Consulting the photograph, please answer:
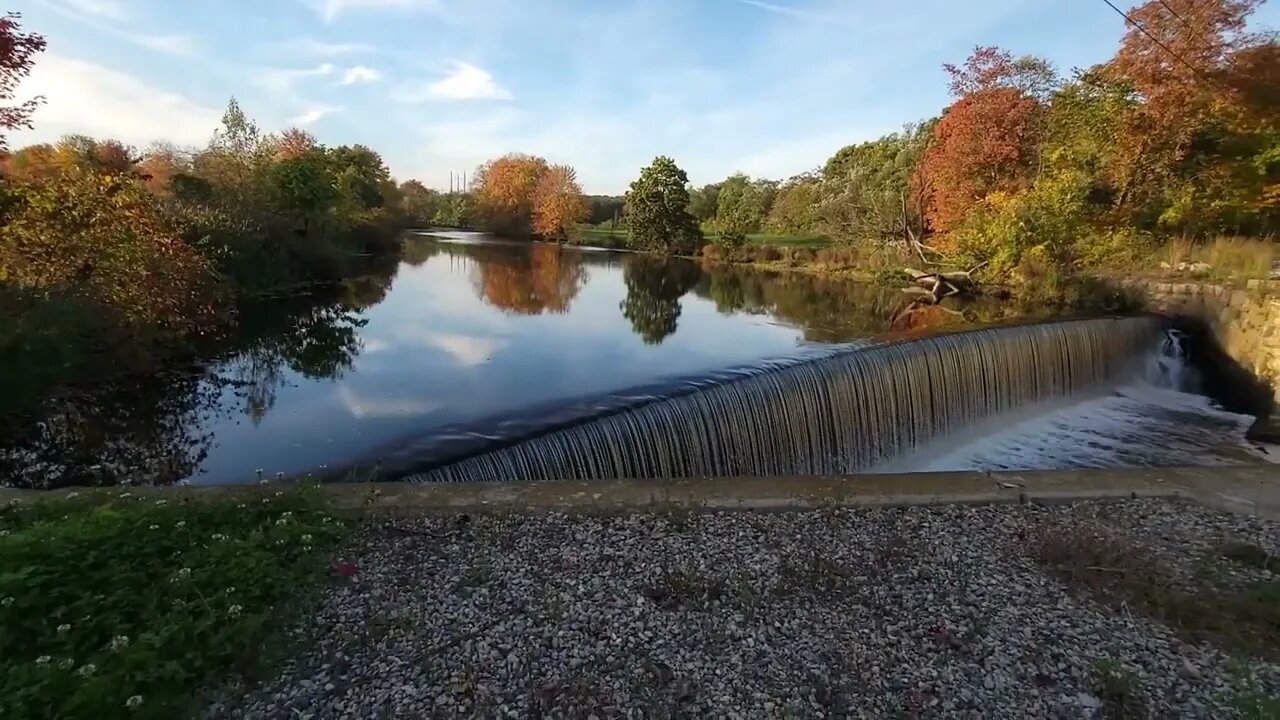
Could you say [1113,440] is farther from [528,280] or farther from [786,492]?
[528,280]

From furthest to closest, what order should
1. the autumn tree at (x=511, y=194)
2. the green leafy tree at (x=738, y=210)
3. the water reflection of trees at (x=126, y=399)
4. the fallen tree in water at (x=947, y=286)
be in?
the autumn tree at (x=511, y=194) < the green leafy tree at (x=738, y=210) < the fallen tree in water at (x=947, y=286) < the water reflection of trees at (x=126, y=399)

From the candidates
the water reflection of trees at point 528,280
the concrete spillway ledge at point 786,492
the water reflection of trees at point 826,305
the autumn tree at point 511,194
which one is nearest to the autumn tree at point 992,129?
the water reflection of trees at point 826,305

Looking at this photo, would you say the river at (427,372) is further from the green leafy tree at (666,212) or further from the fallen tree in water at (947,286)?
the green leafy tree at (666,212)

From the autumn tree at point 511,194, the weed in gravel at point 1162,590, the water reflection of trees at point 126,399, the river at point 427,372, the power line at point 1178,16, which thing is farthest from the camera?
the autumn tree at point 511,194

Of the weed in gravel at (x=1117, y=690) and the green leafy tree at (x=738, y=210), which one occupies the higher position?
the green leafy tree at (x=738, y=210)

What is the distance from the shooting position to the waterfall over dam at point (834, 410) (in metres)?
6.03

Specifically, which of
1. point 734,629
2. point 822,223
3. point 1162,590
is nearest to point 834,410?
point 1162,590

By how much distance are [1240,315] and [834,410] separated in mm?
8561

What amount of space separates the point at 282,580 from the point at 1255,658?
4.12 m

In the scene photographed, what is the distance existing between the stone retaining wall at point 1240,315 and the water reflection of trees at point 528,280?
12.8 m

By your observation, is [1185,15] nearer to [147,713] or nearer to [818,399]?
[818,399]

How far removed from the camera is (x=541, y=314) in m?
15.2

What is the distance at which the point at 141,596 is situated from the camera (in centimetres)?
251

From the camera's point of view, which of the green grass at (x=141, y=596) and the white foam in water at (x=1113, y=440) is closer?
the green grass at (x=141, y=596)
